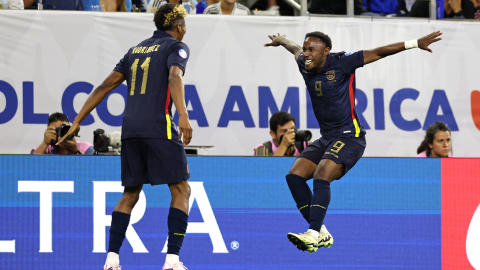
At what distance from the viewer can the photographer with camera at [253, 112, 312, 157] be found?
6648 mm

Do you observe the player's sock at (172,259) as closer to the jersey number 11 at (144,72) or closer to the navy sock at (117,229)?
the navy sock at (117,229)

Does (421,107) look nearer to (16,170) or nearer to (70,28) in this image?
(70,28)

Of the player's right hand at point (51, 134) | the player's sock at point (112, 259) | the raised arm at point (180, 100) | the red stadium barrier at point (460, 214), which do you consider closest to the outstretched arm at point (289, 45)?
the raised arm at point (180, 100)

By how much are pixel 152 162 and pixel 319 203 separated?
1425 millimetres

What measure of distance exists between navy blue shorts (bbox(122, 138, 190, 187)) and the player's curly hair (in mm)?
977

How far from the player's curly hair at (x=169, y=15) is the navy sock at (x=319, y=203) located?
177 centimetres

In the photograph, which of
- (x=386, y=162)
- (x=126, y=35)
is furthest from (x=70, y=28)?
(x=386, y=162)

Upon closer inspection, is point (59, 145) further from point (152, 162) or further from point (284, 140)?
point (284, 140)

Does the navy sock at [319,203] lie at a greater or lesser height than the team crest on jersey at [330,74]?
lesser

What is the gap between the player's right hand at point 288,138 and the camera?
6.62m

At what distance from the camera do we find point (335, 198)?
20.0 ft

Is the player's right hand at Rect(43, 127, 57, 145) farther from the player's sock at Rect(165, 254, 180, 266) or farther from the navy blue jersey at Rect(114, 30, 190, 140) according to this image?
the player's sock at Rect(165, 254, 180, 266)

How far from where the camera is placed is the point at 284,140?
6.66m

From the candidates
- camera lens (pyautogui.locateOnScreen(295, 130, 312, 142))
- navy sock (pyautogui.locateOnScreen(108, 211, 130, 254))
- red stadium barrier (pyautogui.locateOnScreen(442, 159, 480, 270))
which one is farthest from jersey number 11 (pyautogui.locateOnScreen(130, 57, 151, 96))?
red stadium barrier (pyautogui.locateOnScreen(442, 159, 480, 270))
